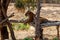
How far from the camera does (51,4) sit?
12.1 m

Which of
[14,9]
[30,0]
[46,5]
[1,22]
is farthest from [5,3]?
[46,5]

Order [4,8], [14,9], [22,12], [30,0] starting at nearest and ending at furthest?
Answer: [4,8], [30,0], [22,12], [14,9]

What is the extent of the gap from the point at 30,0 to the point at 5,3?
15.2ft

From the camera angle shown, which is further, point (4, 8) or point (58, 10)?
→ point (58, 10)

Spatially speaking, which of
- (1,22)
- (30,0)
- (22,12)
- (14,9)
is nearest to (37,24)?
(1,22)

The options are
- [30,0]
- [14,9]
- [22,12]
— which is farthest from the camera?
[14,9]

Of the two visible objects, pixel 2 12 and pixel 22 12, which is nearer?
pixel 2 12

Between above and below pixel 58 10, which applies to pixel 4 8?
above

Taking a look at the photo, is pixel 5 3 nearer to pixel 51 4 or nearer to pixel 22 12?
pixel 22 12

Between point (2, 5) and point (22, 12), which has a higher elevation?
point (2, 5)

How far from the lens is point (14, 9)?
10.9 meters

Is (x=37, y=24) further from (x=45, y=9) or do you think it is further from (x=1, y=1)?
(x=45, y=9)

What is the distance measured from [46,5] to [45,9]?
2.48 feet

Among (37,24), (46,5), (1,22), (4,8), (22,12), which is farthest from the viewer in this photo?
(46,5)
